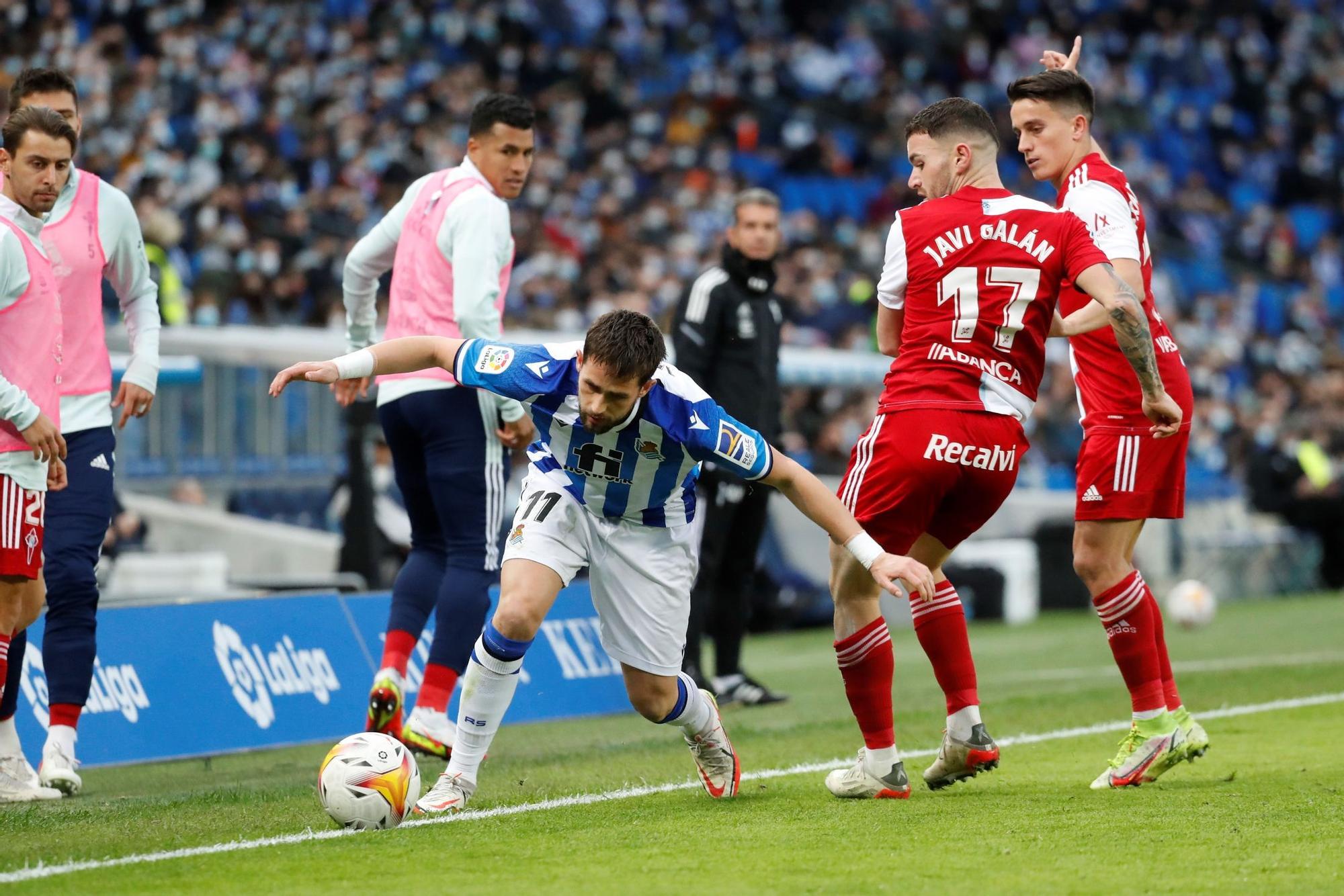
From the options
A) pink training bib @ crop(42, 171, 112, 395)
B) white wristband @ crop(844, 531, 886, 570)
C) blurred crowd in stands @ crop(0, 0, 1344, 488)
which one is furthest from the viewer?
blurred crowd in stands @ crop(0, 0, 1344, 488)

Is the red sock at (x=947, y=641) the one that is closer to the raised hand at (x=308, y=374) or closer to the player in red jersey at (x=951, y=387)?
the player in red jersey at (x=951, y=387)

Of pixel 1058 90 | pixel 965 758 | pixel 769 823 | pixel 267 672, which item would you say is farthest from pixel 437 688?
pixel 1058 90

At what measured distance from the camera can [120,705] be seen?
23.5 feet

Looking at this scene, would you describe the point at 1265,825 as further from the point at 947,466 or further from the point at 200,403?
the point at 200,403

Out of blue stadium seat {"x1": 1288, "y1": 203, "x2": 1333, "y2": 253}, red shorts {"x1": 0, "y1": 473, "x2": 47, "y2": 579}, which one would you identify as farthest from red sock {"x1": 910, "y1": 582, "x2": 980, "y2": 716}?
blue stadium seat {"x1": 1288, "y1": 203, "x2": 1333, "y2": 253}

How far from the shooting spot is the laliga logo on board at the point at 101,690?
23.0ft

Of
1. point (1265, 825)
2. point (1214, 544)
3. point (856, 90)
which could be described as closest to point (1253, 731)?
point (1265, 825)

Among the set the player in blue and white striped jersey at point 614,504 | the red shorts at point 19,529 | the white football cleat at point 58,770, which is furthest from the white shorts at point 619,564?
the white football cleat at point 58,770

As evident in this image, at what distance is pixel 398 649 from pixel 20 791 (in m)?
1.49

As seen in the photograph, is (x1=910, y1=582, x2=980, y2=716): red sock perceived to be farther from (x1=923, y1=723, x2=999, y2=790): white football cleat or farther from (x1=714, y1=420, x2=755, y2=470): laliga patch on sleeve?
(x1=714, y1=420, x2=755, y2=470): laliga patch on sleeve

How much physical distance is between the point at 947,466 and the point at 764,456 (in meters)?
0.73

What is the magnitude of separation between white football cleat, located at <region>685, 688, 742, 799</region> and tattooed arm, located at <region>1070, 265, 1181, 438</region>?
1727 millimetres

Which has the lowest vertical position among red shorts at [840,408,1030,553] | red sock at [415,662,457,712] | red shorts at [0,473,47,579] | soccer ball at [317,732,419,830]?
red sock at [415,662,457,712]

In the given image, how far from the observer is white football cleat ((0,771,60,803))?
6086mm
